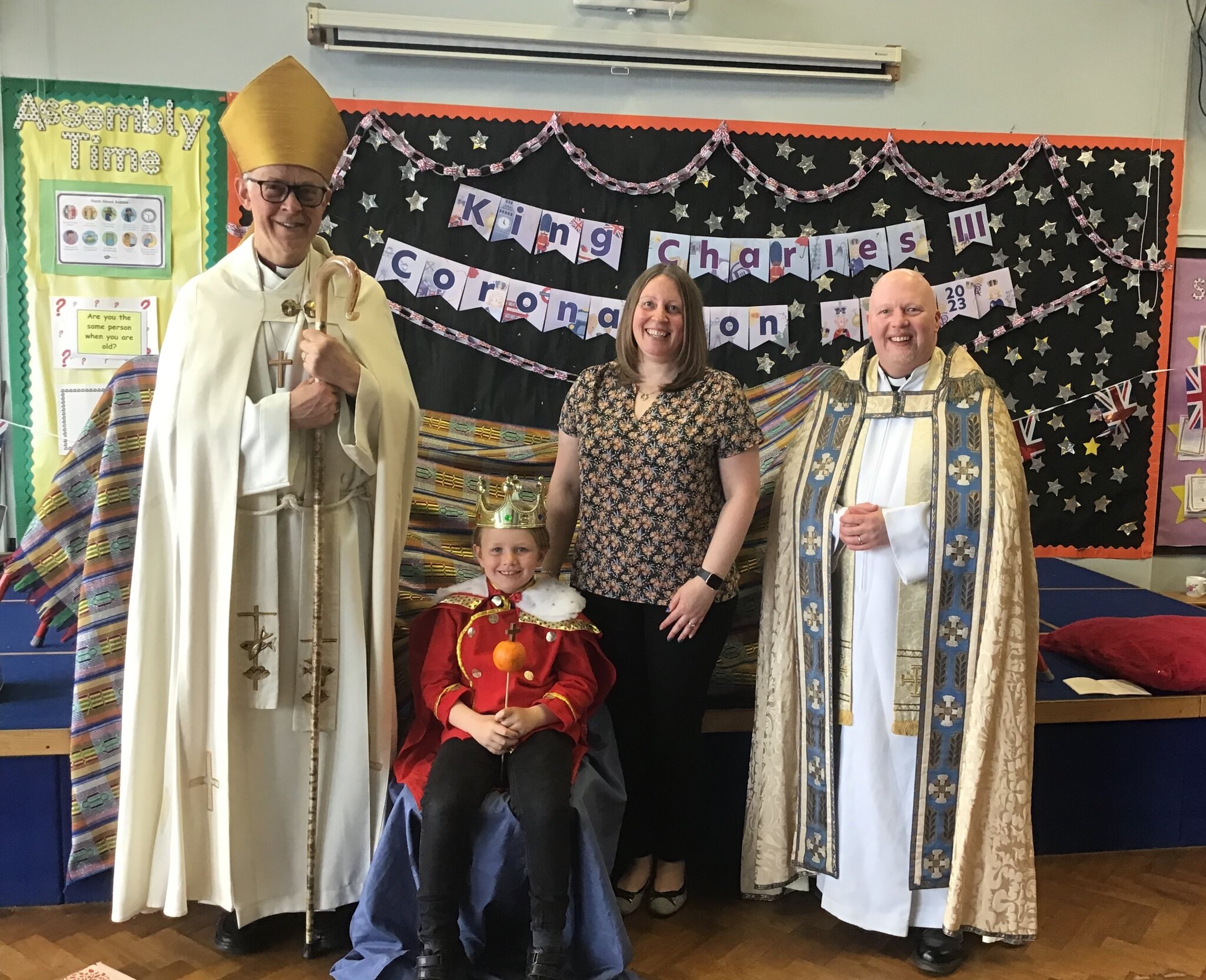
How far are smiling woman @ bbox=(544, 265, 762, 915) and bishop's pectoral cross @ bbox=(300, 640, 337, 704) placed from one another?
2.07 feet

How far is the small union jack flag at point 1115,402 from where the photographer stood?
14.9 feet

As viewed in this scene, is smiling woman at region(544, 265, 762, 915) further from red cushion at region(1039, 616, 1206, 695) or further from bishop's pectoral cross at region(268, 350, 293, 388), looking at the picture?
red cushion at region(1039, 616, 1206, 695)

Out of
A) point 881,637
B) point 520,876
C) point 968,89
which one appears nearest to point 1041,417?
point 968,89

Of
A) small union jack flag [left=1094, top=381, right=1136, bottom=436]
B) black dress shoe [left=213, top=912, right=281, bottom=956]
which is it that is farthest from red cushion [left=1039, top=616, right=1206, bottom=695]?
black dress shoe [left=213, top=912, right=281, bottom=956]

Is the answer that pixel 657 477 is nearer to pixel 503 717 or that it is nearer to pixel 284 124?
pixel 503 717

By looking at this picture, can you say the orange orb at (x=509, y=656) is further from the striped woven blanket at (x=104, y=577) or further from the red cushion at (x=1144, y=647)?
the red cushion at (x=1144, y=647)

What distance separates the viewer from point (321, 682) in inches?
87.8

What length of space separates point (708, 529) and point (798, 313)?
2222mm

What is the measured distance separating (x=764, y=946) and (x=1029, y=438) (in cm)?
294

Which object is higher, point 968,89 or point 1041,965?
point 968,89

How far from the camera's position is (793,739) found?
248 centimetres

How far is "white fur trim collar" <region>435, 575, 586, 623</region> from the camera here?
7.61ft

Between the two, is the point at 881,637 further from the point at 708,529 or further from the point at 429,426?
the point at 429,426

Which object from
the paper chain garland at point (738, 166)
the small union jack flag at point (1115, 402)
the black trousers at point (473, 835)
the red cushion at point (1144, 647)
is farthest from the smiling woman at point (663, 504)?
→ the small union jack flag at point (1115, 402)
